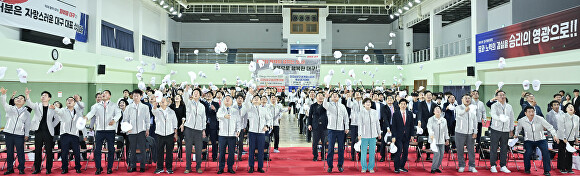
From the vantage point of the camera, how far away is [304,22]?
84.3ft

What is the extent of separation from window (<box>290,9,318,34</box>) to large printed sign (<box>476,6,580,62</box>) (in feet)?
39.0

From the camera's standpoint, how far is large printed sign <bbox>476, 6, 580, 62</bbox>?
10.8m

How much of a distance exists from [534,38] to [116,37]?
58.3 feet

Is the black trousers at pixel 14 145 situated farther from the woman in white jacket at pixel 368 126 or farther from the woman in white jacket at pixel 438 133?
the woman in white jacket at pixel 438 133

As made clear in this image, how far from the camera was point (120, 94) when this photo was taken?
1912 cm

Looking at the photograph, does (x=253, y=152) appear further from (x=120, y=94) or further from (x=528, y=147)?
(x=120, y=94)

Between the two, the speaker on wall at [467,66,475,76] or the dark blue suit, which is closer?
the dark blue suit

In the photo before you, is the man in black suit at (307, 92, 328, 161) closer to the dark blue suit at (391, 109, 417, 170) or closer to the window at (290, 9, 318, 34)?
the dark blue suit at (391, 109, 417, 170)

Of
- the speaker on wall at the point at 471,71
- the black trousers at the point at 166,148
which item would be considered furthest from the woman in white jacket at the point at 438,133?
the speaker on wall at the point at 471,71

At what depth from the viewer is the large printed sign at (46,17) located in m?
11.2

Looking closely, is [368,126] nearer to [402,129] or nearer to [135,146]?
[402,129]

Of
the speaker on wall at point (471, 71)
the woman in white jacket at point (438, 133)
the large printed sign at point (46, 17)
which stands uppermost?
the large printed sign at point (46, 17)

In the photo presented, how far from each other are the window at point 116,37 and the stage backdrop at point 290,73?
696 cm

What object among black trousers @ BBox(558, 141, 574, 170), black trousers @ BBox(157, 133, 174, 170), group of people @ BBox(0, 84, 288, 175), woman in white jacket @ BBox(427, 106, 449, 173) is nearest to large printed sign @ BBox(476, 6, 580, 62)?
black trousers @ BBox(558, 141, 574, 170)
